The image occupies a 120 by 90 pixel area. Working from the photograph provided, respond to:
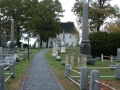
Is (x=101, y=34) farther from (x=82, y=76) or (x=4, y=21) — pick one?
(x=4, y=21)

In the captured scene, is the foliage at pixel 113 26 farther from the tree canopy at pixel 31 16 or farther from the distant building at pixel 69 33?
the distant building at pixel 69 33

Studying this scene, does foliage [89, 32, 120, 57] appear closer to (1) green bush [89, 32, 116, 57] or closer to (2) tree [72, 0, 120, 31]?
(1) green bush [89, 32, 116, 57]

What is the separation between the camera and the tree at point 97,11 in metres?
47.2

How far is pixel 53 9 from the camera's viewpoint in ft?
243

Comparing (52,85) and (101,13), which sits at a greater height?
(101,13)

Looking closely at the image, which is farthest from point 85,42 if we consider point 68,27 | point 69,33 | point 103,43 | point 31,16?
point 68,27

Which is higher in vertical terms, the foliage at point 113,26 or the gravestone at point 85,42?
the foliage at point 113,26

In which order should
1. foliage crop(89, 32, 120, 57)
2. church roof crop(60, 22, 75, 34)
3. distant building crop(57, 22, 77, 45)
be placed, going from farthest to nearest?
church roof crop(60, 22, 75, 34) < distant building crop(57, 22, 77, 45) < foliage crop(89, 32, 120, 57)

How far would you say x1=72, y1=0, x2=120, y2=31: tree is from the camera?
4722 cm

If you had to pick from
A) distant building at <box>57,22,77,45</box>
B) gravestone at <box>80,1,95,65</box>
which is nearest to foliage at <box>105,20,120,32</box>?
gravestone at <box>80,1,95,65</box>

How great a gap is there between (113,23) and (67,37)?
37913 mm

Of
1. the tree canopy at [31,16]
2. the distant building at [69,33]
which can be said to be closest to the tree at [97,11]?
the tree canopy at [31,16]

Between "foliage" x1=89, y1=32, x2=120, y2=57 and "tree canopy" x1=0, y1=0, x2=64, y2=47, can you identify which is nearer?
"foliage" x1=89, y1=32, x2=120, y2=57

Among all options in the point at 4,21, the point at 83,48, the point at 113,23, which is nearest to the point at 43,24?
the point at 4,21
